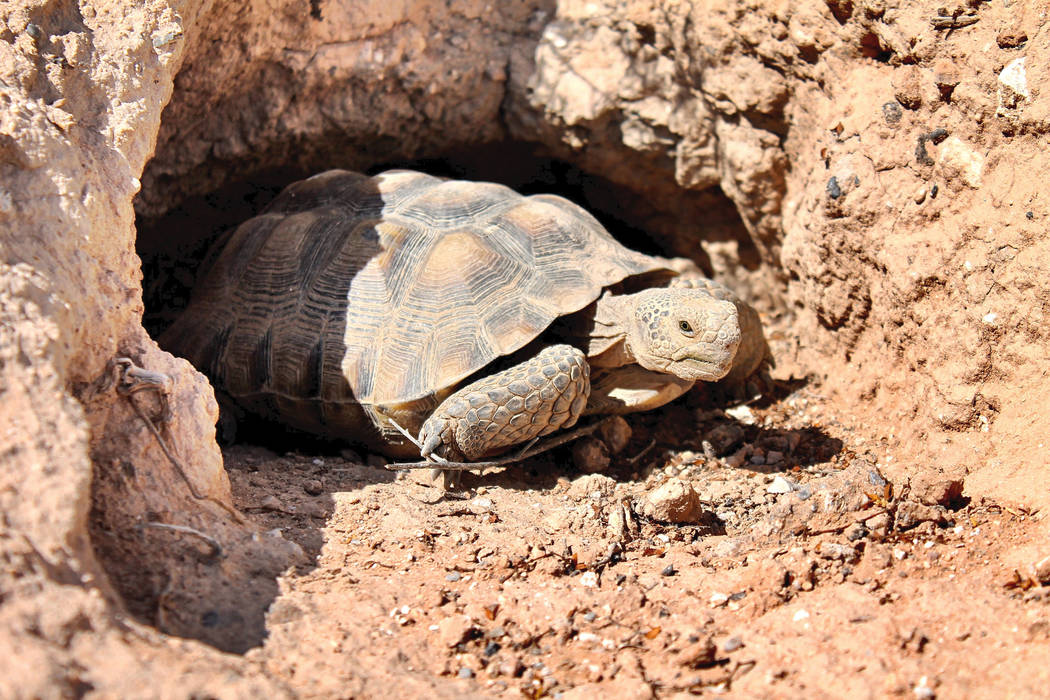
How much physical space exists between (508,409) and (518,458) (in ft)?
0.68

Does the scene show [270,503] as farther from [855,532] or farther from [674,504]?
[855,532]

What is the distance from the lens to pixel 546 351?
317 cm

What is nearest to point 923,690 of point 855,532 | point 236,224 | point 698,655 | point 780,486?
point 698,655

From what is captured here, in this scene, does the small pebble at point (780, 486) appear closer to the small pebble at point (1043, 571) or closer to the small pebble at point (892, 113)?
the small pebble at point (1043, 571)

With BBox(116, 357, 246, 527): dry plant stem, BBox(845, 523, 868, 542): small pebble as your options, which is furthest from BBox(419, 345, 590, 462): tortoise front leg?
BBox(845, 523, 868, 542): small pebble

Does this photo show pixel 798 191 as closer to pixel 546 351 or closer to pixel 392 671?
pixel 546 351

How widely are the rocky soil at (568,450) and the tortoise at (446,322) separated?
260 millimetres

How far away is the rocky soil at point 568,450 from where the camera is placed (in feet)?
6.30

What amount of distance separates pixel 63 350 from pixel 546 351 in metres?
1.65

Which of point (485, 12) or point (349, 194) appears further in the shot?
point (485, 12)

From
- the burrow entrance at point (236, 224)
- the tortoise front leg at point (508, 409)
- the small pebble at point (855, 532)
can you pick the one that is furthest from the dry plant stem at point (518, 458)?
the small pebble at point (855, 532)

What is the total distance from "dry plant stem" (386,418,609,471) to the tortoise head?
13.7 inches

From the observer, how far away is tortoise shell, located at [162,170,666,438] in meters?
3.21

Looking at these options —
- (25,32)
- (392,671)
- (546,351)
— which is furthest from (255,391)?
(392,671)
